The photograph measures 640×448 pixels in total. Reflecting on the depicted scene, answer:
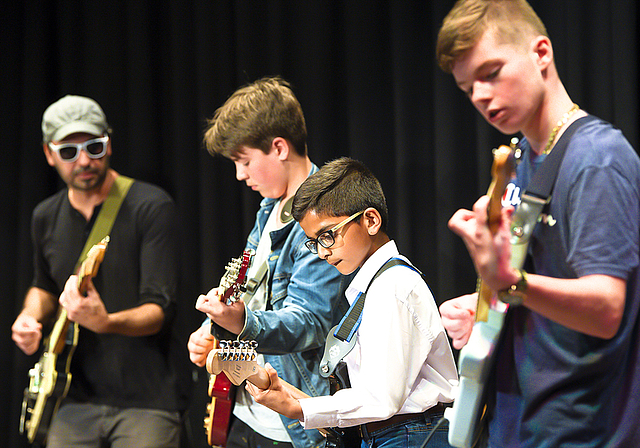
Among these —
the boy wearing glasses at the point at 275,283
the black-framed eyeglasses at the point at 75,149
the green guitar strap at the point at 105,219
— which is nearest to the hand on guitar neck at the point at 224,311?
the boy wearing glasses at the point at 275,283

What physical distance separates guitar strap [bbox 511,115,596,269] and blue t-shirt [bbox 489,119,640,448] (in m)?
0.02

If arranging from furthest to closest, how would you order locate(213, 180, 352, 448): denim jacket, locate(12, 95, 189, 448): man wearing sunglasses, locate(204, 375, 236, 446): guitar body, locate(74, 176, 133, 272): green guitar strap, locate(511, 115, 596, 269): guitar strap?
locate(74, 176, 133, 272): green guitar strap
locate(12, 95, 189, 448): man wearing sunglasses
locate(204, 375, 236, 446): guitar body
locate(213, 180, 352, 448): denim jacket
locate(511, 115, 596, 269): guitar strap

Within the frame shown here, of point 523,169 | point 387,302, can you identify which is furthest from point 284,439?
point 523,169

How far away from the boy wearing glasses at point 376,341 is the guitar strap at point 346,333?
0.01 meters

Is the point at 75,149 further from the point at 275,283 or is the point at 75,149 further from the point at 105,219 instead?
the point at 275,283

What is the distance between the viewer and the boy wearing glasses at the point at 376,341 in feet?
5.40

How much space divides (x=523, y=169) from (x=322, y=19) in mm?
2223

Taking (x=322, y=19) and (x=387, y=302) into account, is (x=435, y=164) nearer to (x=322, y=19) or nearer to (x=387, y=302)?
(x=322, y=19)

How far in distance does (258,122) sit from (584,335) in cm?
148

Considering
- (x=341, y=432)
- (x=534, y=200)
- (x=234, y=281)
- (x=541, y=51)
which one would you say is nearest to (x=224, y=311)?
(x=234, y=281)

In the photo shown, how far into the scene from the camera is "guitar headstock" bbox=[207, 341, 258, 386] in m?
1.85

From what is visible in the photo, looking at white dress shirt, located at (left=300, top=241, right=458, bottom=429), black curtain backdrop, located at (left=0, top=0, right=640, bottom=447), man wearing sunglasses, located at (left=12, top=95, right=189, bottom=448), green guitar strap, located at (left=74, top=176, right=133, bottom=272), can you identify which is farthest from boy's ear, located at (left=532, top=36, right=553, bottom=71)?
green guitar strap, located at (left=74, top=176, right=133, bottom=272)

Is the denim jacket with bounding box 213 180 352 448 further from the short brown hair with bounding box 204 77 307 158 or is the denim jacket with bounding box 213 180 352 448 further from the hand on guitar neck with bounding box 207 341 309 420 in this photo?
the short brown hair with bounding box 204 77 307 158

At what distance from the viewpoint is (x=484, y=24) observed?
1383 millimetres
